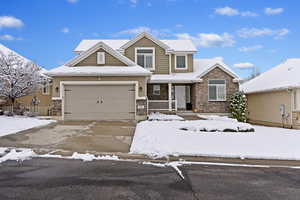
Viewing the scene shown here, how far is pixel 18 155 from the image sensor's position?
19.4 feet

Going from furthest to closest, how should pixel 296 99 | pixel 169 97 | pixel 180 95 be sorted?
pixel 180 95
pixel 169 97
pixel 296 99

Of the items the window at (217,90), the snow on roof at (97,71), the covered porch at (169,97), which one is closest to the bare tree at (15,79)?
the snow on roof at (97,71)

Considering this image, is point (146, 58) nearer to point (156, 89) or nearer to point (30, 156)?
point (156, 89)

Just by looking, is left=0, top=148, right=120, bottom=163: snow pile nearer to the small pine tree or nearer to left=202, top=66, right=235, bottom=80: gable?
the small pine tree

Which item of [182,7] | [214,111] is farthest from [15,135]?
[182,7]

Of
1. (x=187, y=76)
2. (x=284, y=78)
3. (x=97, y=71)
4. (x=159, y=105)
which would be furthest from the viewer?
(x=187, y=76)

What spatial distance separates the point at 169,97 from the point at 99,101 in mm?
6478

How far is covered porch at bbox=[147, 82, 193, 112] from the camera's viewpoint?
18172mm

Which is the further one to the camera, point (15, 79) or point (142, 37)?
point (142, 37)

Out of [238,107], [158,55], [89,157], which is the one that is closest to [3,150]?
[89,157]

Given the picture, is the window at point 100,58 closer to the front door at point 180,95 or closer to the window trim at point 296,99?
the front door at point 180,95

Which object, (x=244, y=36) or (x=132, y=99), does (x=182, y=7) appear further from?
(x=244, y=36)

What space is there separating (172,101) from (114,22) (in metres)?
9.22

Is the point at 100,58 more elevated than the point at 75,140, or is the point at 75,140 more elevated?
the point at 100,58
